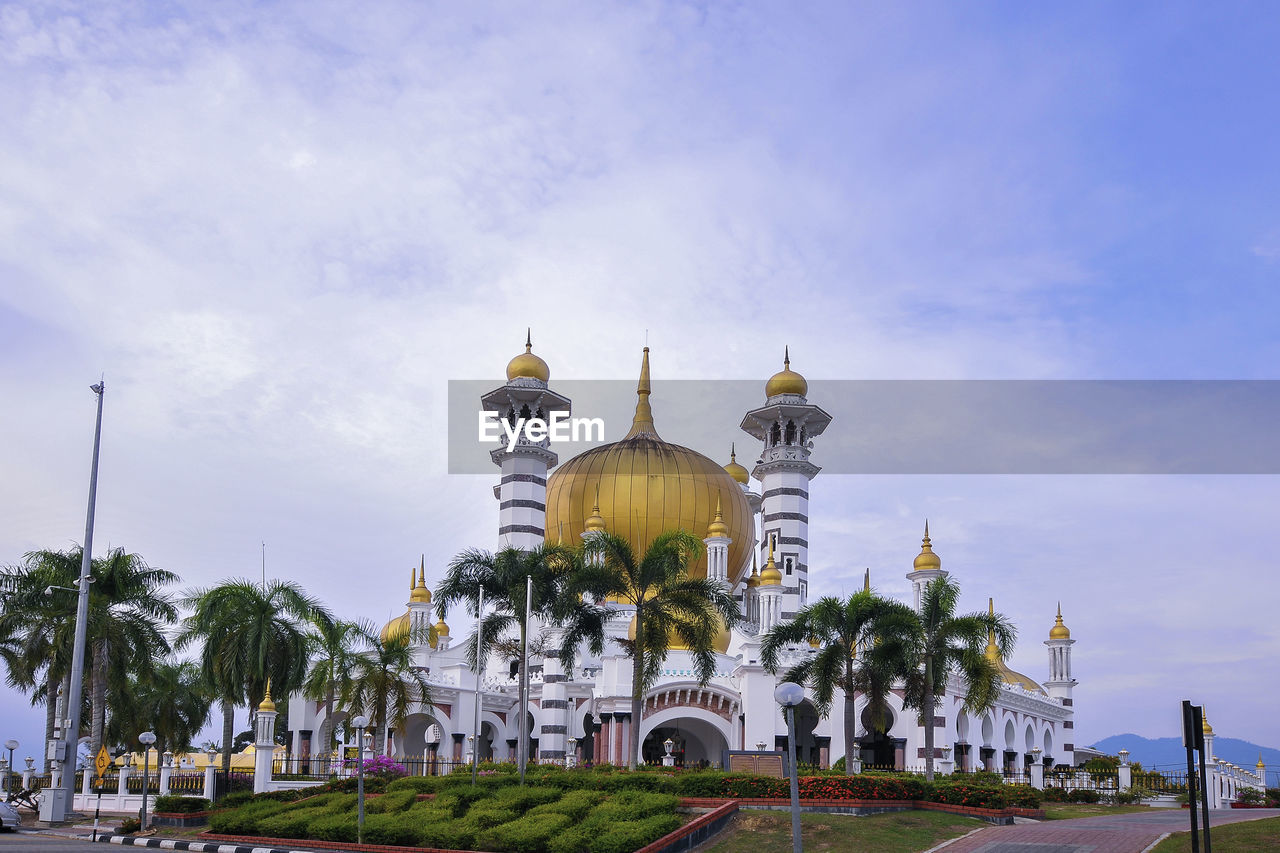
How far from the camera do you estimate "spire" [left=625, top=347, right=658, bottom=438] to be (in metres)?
69.5

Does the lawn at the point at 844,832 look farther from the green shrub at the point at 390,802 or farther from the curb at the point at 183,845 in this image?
the curb at the point at 183,845

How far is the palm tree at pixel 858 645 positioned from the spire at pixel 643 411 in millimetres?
31100

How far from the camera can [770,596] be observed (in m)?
53.5

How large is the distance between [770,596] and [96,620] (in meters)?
27.1

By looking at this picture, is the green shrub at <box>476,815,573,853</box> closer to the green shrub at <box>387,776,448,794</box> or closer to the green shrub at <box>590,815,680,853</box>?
the green shrub at <box>590,815,680,853</box>

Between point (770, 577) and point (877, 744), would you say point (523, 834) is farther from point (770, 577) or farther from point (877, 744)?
point (770, 577)

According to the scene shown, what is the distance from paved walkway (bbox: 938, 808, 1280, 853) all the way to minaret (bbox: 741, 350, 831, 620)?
30414 mm

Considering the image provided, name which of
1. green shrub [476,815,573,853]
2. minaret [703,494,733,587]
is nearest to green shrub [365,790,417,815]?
green shrub [476,815,573,853]

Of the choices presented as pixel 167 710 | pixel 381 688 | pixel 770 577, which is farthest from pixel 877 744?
pixel 167 710

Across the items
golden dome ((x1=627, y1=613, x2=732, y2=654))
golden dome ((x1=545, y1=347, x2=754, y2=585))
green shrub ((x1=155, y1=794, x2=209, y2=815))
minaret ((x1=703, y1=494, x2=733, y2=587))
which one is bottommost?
green shrub ((x1=155, y1=794, x2=209, y2=815))

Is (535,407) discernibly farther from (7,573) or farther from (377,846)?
(377,846)

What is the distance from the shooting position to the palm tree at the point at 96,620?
39.5m

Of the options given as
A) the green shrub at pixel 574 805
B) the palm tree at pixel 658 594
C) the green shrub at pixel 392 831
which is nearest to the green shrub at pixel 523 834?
the green shrub at pixel 574 805

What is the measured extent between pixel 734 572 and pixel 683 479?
589cm
